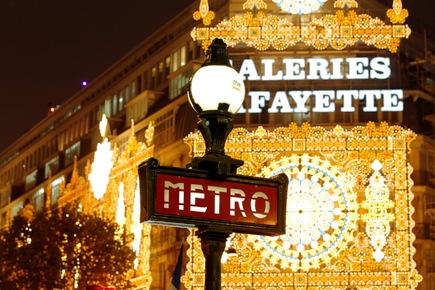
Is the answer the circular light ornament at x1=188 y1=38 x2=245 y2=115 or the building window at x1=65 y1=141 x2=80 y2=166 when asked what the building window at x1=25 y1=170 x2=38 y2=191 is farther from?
the circular light ornament at x1=188 y1=38 x2=245 y2=115

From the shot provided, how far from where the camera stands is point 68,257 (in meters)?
53.5

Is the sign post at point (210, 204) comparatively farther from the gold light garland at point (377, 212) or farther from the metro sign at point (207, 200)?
the gold light garland at point (377, 212)

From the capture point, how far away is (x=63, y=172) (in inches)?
3652

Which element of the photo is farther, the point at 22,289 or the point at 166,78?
the point at 166,78

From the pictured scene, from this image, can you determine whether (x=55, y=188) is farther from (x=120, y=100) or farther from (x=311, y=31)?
(x=311, y=31)

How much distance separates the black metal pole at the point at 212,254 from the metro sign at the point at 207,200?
0.11 meters

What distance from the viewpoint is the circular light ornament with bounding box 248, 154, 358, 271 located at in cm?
3319

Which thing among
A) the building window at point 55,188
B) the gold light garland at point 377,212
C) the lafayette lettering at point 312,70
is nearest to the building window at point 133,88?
the building window at point 55,188

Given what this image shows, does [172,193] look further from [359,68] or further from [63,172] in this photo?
[63,172]

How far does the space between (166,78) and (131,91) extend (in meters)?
7.46

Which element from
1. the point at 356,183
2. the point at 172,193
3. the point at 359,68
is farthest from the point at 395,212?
the point at 172,193

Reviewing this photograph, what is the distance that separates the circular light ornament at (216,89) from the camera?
40.7 feet

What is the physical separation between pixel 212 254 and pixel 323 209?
69.5 ft

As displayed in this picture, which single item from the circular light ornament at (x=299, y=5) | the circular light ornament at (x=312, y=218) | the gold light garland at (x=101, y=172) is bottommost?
the circular light ornament at (x=312, y=218)
